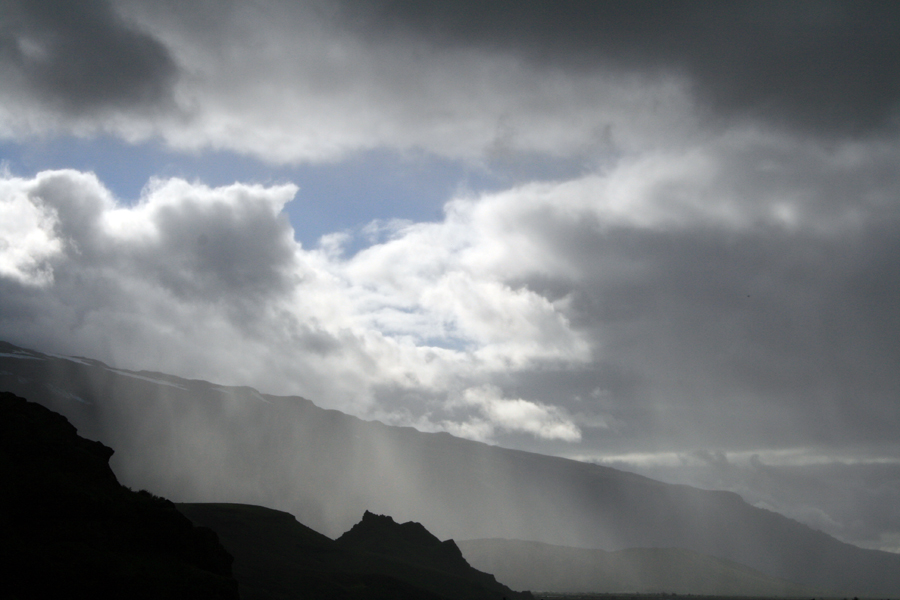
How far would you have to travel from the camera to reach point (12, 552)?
5516 centimetres

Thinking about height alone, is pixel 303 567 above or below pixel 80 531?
below

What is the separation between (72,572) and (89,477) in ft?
57.7

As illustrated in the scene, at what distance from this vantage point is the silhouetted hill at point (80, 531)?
185 feet

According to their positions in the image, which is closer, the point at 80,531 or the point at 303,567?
the point at 80,531

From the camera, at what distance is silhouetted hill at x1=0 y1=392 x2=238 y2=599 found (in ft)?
185

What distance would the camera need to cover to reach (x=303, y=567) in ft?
480

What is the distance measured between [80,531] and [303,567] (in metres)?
90.4

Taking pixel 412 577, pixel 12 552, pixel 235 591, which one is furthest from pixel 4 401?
pixel 412 577

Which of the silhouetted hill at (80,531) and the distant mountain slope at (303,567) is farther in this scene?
the distant mountain slope at (303,567)

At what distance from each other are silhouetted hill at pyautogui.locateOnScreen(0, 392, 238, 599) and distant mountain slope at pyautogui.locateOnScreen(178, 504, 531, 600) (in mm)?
41688

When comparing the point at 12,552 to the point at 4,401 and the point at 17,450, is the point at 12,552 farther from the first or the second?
the point at 4,401

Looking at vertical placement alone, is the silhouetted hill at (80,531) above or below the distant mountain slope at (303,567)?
above

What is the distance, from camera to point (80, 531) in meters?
63.3

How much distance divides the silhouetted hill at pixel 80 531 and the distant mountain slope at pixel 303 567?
1641 inches
